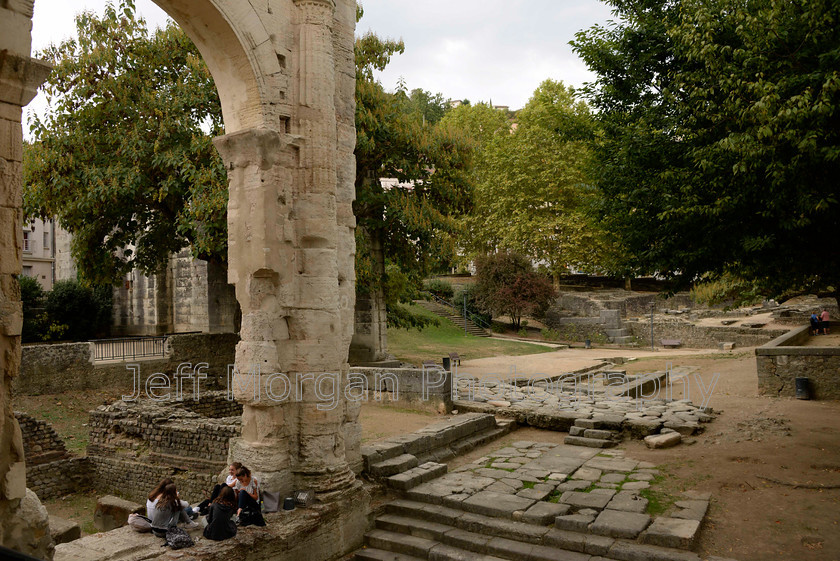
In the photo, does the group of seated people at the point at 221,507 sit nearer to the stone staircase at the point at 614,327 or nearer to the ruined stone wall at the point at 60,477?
the ruined stone wall at the point at 60,477

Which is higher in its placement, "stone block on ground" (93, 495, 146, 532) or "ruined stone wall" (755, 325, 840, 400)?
"ruined stone wall" (755, 325, 840, 400)

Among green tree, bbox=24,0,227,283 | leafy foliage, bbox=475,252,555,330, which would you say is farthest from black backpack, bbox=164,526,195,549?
leafy foliage, bbox=475,252,555,330

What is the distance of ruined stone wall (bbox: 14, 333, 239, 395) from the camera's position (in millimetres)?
14547

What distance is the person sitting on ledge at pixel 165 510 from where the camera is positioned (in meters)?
5.58

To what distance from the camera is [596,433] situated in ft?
32.3

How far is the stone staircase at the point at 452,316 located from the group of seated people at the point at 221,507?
24058 mm

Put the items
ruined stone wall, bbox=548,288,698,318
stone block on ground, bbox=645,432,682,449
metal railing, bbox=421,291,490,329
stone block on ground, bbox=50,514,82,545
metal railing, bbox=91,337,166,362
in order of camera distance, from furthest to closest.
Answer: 1. ruined stone wall, bbox=548,288,698,318
2. metal railing, bbox=421,291,490,329
3. metal railing, bbox=91,337,166,362
4. stone block on ground, bbox=645,432,682,449
5. stone block on ground, bbox=50,514,82,545

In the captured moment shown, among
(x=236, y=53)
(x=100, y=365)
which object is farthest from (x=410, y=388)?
(x=100, y=365)

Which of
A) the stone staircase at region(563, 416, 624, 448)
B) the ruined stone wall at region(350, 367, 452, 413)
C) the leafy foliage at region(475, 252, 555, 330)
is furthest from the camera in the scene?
the leafy foliage at region(475, 252, 555, 330)

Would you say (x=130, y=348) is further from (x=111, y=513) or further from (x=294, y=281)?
(x=294, y=281)

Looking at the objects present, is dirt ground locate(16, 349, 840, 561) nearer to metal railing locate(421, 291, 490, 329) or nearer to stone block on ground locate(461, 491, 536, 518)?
stone block on ground locate(461, 491, 536, 518)

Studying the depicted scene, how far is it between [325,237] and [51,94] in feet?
39.0

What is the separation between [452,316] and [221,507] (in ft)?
90.2

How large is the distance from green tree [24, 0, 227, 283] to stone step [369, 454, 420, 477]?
805 centimetres
